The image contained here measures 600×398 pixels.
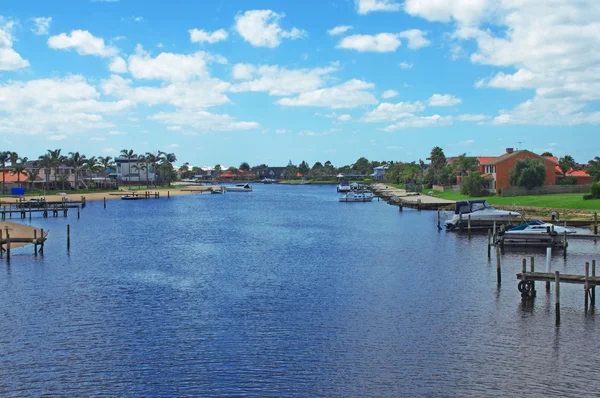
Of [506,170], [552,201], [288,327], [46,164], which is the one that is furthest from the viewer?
[46,164]

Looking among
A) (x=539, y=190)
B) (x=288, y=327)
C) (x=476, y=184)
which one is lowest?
(x=288, y=327)

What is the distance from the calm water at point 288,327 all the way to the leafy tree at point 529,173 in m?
43.0

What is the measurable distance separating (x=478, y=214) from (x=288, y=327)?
43.0 meters

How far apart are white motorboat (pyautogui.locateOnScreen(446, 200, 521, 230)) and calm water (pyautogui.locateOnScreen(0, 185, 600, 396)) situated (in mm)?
12495

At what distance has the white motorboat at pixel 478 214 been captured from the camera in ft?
211

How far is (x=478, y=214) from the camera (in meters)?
65.8

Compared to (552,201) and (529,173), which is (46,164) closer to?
(529,173)

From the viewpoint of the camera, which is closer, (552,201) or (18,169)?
(552,201)

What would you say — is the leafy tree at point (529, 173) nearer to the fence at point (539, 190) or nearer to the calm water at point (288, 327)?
the fence at point (539, 190)

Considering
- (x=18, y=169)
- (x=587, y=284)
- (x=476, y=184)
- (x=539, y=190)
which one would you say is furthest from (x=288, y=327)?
(x=18, y=169)

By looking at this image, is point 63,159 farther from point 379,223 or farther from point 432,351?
point 432,351

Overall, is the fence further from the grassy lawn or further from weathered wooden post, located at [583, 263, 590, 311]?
weathered wooden post, located at [583, 263, 590, 311]

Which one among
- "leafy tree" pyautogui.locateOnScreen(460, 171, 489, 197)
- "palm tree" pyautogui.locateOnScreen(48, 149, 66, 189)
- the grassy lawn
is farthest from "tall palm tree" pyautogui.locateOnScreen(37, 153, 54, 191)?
the grassy lawn

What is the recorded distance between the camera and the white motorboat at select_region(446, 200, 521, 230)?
64.3 meters
